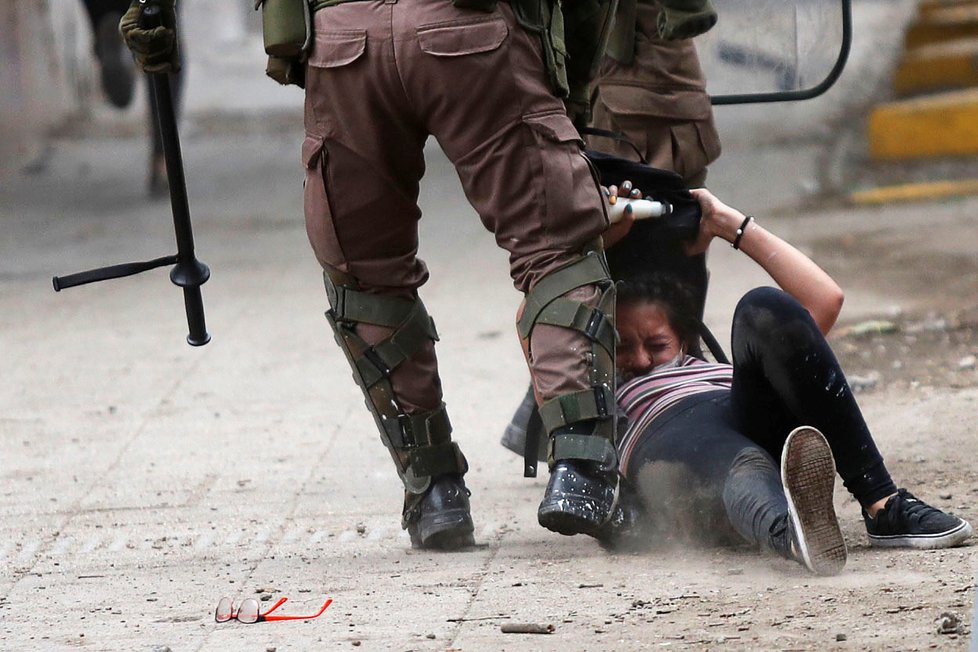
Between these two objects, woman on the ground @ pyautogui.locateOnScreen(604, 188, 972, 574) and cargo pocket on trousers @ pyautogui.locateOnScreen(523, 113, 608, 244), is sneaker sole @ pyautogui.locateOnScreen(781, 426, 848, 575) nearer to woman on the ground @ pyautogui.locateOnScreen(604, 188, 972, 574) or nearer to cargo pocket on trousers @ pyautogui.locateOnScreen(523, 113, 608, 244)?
woman on the ground @ pyautogui.locateOnScreen(604, 188, 972, 574)

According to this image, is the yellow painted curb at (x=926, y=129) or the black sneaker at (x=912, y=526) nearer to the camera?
the black sneaker at (x=912, y=526)

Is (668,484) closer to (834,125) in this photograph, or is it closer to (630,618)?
(630,618)

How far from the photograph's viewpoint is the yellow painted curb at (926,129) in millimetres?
8758

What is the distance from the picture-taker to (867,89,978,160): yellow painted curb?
8.76 m

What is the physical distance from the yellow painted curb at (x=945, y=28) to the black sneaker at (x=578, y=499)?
8113 millimetres

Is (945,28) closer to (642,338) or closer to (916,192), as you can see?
(916,192)

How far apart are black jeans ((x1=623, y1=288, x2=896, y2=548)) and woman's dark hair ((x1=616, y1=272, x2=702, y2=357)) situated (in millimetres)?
276

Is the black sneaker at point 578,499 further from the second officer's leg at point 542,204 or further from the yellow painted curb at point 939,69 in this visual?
the yellow painted curb at point 939,69

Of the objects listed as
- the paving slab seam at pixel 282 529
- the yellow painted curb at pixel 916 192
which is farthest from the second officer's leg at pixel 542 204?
the yellow painted curb at pixel 916 192

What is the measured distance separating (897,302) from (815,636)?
3460mm

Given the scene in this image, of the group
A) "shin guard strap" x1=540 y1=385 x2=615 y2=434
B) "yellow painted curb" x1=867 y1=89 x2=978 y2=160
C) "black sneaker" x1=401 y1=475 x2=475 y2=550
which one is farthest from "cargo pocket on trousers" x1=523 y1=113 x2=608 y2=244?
"yellow painted curb" x1=867 y1=89 x2=978 y2=160

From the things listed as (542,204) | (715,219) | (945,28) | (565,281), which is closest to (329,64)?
(542,204)

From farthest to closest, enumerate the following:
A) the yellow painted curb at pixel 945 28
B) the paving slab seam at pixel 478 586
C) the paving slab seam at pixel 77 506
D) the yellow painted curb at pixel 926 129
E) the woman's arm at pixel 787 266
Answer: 1. the yellow painted curb at pixel 945 28
2. the yellow painted curb at pixel 926 129
3. the paving slab seam at pixel 77 506
4. the woman's arm at pixel 787 266
5. the paving slab seam at pixel 478 586

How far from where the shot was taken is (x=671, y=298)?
11.5ft
